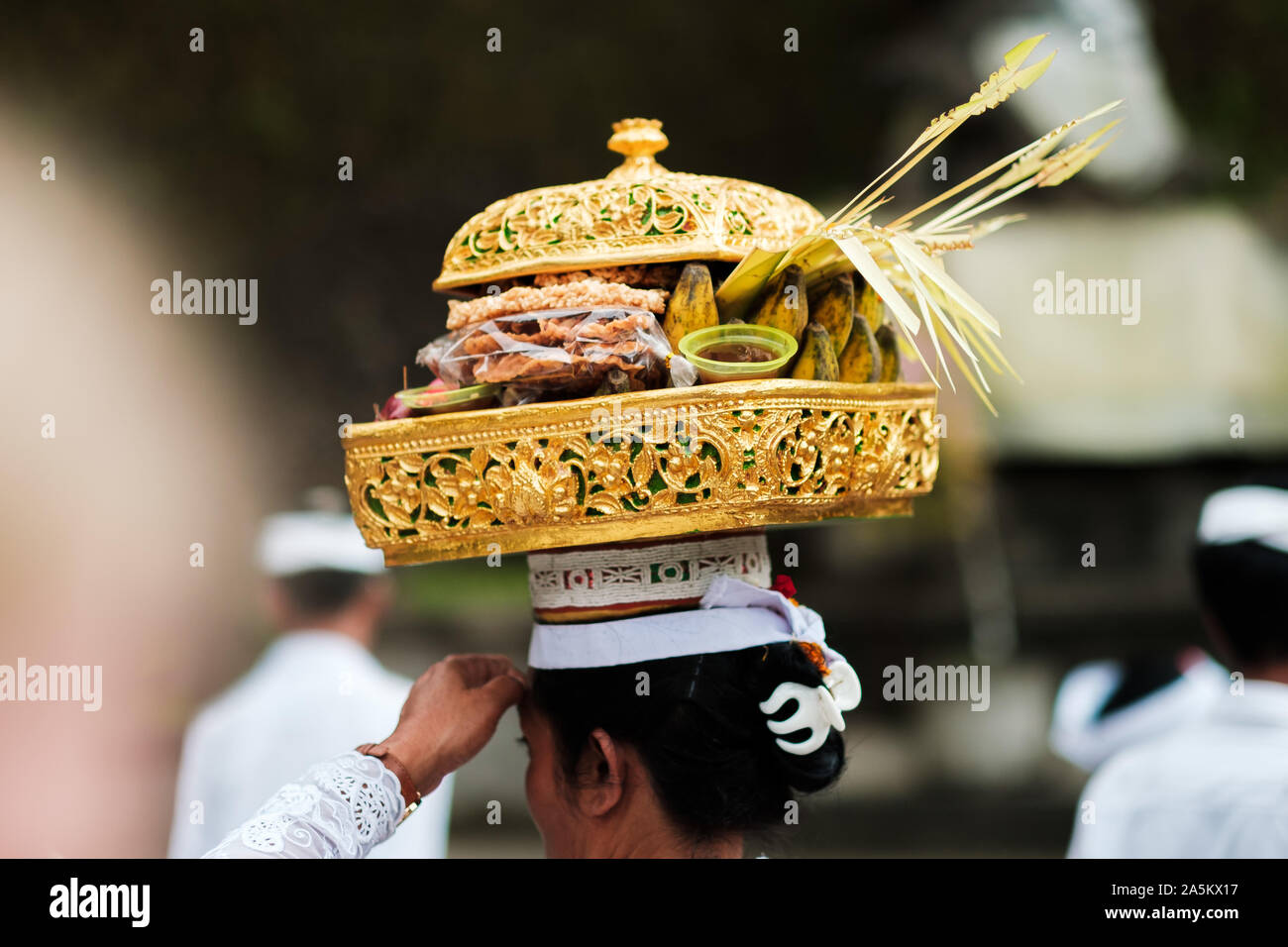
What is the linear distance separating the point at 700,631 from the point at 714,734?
16 centimetres

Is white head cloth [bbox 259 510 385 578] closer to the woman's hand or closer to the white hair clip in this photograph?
the woman's hand

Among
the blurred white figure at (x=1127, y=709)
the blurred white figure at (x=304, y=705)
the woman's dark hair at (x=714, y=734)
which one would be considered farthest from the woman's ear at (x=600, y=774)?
the blurred white figure at (x=1127, y=709)

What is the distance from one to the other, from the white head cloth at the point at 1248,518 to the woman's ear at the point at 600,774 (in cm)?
144

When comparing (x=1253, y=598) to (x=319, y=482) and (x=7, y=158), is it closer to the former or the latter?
(x=319, y=482)

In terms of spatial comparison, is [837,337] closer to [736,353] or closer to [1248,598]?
[736,353]

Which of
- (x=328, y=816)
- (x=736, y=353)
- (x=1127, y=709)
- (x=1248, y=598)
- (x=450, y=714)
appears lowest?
(x=1127, y=709)

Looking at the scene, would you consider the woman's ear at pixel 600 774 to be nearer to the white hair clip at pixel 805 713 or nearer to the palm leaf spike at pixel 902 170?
the white hair clip at pixel 805 713

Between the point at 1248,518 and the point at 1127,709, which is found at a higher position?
the point at 1248,518

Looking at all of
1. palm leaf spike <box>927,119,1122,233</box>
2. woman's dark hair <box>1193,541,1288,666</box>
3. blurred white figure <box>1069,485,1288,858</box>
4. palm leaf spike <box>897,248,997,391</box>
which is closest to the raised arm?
palm leaf spike <box>897,248,997,391</box>

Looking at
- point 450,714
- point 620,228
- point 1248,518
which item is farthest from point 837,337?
point 1248,518

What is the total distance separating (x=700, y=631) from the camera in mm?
1798

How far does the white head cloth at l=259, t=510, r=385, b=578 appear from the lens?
3799mm

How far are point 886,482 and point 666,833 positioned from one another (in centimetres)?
66

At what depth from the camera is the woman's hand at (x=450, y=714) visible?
1909 millimetres
